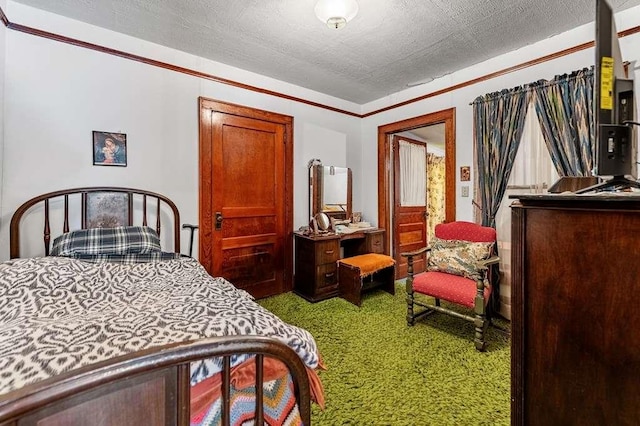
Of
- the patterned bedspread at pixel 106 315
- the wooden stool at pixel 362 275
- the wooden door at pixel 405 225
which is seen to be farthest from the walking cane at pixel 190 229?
the wooden door at pixel 405 225

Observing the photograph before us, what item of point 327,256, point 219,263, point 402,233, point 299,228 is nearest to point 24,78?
point 219,263

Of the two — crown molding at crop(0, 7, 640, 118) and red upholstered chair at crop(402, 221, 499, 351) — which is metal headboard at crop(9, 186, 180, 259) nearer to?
crown molding at crop(0, 7, 640, 118)

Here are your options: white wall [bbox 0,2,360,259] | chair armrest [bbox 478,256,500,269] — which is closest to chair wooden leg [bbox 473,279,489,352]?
chair armrest [bbox 478,256,500,269]

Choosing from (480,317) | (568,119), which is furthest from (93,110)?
(568,119)

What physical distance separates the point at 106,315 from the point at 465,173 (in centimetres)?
316

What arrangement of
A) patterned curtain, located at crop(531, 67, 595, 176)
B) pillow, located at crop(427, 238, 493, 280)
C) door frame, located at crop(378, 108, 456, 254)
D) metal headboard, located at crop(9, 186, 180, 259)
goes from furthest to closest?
door frame, located at crop(378, 108, 456, 254) < pillow, located at crop(427, 238, 493, 280) < patterned curtain, located at crop(531, 67, 595, 176) < metal headboard, located at crop(9, 186, 180, 259)

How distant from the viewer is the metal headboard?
205 centimetres

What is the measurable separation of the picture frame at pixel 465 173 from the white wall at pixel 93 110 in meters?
2.32

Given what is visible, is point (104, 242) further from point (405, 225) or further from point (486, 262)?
point (405, 225)

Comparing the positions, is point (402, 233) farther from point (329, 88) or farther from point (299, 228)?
point (329, 88)

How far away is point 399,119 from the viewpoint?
3.77 m

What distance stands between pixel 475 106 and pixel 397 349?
243 cm

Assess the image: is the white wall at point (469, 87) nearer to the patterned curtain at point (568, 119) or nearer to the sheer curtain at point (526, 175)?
the patterned curtain at point (568, 119)

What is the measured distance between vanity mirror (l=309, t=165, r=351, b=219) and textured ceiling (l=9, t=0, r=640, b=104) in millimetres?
1189
